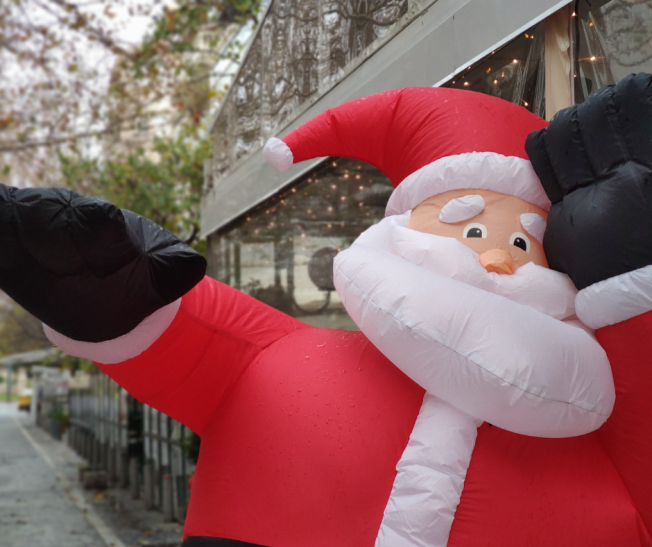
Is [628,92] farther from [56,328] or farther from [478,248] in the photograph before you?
[56,328]

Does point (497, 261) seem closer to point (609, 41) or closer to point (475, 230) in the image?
point (475, 230)

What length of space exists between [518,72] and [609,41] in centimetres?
41

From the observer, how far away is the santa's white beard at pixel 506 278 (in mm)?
1854

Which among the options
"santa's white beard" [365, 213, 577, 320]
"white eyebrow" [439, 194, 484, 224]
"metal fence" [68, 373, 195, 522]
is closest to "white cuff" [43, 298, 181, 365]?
"santa's white beard" [365, 213, 577, 320]

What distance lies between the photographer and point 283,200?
571cm

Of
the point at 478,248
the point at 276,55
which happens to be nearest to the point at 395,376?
the point at 478,248

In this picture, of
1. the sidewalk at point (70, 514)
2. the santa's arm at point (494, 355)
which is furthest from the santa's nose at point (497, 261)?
the sidewalk at point (70, 514)

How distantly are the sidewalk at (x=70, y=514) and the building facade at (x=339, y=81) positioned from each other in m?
3.35

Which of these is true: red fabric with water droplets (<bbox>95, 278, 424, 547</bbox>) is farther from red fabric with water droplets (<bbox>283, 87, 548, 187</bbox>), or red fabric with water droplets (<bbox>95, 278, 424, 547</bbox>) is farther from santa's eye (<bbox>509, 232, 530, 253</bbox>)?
red fabric with water droplets (<bbox>283, 87, 548, 187</bbox>)

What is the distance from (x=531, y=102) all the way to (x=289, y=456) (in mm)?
1753

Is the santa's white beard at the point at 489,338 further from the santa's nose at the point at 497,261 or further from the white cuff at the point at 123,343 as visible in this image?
the white cuff at the point at 123,343

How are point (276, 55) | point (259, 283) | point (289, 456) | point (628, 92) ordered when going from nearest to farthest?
point (628, 92) → point (289, 456) → point (276, 55) → point (259, 283)

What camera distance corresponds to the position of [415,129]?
86.9 inches

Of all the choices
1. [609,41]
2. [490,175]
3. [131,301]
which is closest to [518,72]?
[609,41]
